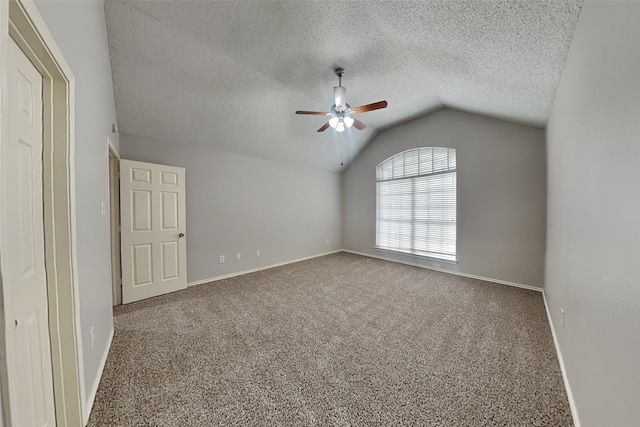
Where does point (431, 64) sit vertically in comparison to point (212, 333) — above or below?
above

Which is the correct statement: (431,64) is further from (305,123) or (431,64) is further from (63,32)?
(63,32)

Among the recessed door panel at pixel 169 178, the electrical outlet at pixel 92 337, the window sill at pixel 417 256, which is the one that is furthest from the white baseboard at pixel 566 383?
the recessed door panel at pixel 169 178

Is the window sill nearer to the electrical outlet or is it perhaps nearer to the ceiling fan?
the ceiling fan

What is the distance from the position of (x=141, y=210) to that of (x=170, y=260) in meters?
0.80

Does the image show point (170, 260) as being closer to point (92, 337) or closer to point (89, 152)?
point (92, 337)

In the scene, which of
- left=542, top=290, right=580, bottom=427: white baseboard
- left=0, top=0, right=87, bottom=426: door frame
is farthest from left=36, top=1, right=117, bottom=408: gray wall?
left=542, top=290, right=580, bottom=427: white baseboard

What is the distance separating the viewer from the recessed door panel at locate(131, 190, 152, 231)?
119 inches

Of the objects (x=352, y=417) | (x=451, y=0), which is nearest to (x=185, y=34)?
(x=451, y=0)

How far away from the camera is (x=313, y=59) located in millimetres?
2598

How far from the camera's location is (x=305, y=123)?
3955 millimetres

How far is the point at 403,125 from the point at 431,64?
2.27 m

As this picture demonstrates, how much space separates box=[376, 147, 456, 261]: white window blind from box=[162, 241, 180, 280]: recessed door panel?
158 inches

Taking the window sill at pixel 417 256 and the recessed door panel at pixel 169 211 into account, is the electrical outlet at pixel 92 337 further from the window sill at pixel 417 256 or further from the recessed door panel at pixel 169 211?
the window sill at pixel 417 256

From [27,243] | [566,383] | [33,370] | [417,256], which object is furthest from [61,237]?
[417,256]
